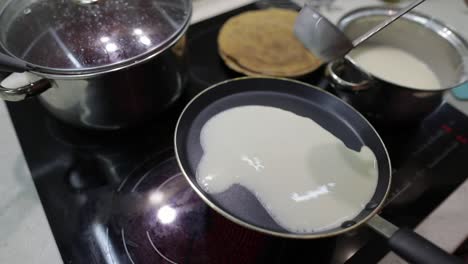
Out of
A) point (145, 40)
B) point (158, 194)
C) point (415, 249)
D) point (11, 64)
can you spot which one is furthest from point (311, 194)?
point (11, 64)

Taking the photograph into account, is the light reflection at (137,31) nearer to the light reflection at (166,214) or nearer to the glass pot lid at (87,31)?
the glass pot lid at (87,31)

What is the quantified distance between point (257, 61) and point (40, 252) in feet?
1.90

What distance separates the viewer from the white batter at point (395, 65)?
0.78 m

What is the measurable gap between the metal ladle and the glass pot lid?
23cm

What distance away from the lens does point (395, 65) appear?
0.82m

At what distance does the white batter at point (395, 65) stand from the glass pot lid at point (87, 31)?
16.2 inches

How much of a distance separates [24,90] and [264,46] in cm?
54

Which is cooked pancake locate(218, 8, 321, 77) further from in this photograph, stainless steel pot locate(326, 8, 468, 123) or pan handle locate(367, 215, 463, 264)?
pan handle locate(367, 215, 463, 264)

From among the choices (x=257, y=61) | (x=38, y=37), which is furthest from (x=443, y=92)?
(x=38, y=37)

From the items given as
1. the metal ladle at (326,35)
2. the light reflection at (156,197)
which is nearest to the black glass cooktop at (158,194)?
the light reflection at (156,197)

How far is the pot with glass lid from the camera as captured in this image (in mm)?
571

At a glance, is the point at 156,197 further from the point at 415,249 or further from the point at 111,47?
the point at 415,249

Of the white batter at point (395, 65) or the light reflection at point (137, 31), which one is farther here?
the white batter at point (395, 65)

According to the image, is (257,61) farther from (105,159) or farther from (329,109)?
(105,159)
